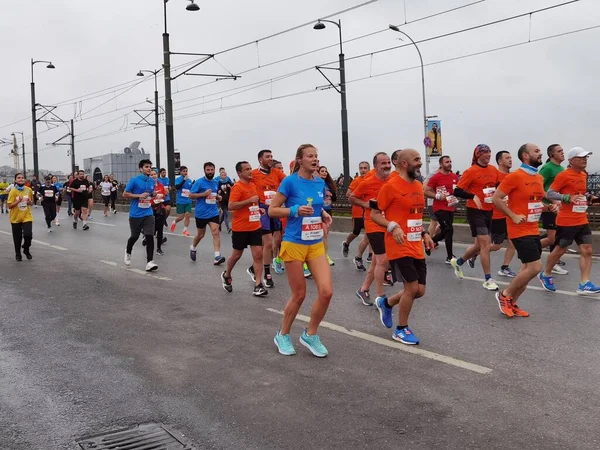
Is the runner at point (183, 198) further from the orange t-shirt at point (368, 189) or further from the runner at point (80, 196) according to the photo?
the orange t-shirt at point (368, 189)

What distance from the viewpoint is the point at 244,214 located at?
27.5 feet

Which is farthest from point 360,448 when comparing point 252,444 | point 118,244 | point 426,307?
point 118,244

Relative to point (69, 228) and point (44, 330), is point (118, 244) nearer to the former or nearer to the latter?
point (69, 228)

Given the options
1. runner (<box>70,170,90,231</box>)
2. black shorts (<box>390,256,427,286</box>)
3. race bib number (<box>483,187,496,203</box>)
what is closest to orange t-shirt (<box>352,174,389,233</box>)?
race bib number (<box>483,187,496,203</box>)

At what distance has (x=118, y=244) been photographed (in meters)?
14.6

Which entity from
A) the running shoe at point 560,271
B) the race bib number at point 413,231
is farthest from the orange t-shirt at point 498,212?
the race bib number at point 413,231

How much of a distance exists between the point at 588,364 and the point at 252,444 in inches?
112

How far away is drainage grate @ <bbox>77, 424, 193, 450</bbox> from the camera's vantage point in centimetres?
371

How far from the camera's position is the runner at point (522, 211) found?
669 cm

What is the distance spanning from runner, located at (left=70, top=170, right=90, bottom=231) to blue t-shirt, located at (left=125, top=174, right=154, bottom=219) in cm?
911

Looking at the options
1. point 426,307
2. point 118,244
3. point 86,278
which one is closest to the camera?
point 426,307

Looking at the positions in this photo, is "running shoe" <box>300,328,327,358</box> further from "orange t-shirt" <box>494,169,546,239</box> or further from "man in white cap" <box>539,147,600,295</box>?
"man in white cap" <box>539,147,600,295</box>

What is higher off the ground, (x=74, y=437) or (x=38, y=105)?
(x=38, y=105)

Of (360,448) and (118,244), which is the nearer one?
(360,448)
